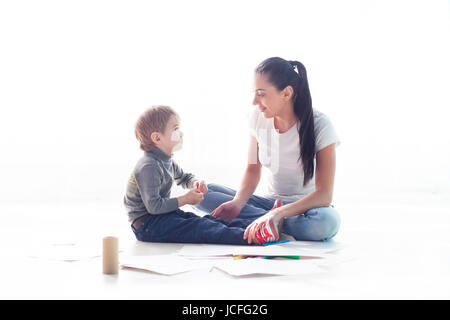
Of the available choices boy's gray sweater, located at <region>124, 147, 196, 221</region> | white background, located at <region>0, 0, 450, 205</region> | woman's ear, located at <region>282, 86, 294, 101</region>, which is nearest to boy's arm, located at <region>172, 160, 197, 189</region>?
boy's gray sweater, located at <region>124, 147, 196, 221</region>

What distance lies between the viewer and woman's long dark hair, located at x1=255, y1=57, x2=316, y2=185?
6.40ft

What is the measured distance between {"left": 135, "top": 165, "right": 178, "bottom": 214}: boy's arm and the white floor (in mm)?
139

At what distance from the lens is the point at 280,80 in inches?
76.9

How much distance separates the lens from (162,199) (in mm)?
1922

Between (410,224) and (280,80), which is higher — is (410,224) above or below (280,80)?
below

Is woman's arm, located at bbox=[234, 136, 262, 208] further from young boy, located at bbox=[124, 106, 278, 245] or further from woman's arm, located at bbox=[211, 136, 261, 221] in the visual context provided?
young boy, located at bbox=[124, 106, 278, 245]

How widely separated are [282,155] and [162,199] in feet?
1.75

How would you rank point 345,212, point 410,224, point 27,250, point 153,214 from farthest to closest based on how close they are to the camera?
point 345,212 → point 410,224 → point 153,214 → point 27,250

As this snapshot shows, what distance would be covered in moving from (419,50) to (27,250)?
11.8 feet

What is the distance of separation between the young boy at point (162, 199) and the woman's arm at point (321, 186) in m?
0.23

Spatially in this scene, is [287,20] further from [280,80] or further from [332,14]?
[280,80]

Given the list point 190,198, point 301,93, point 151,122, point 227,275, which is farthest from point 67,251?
point 301,93

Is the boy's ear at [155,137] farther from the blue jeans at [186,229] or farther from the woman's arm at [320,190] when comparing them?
the woman's arm at [320,190]
